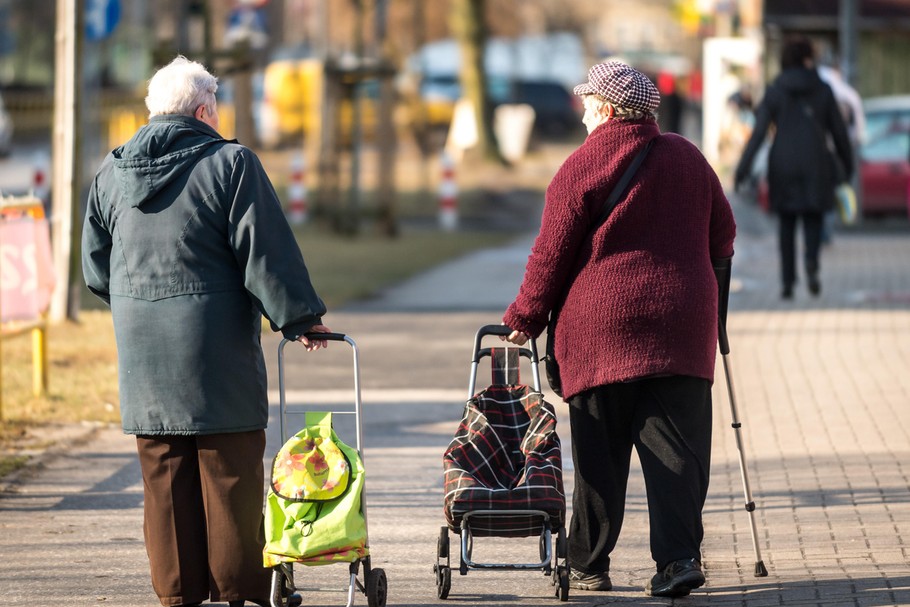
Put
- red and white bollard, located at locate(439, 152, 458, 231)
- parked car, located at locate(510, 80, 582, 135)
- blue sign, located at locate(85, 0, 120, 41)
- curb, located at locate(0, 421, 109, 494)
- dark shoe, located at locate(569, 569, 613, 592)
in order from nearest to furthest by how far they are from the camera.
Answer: dark shoe, located at locate(569, 569, 613, 592) < curb, located at locate(0, 421, 109, 494) < blue sign, located at locate(85, 0, 120, 41) < red and white bollard, located at locate(439, 152, 458, 231) < parked car, located at locate(510, 80, 582, 135)

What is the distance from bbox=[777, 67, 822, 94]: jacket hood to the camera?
41.8 feet

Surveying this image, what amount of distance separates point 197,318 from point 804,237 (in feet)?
28.9

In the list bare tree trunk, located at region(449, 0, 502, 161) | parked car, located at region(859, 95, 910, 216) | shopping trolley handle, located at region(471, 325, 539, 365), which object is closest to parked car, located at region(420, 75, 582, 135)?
bare tree trunk, located at region(449, 0, 502, 161)

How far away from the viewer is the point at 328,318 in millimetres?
13438

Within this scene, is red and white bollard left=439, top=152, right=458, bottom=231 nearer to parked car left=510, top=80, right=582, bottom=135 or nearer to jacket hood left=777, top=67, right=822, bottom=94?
jacket hood left=777, top=67, right=822, bottom=94

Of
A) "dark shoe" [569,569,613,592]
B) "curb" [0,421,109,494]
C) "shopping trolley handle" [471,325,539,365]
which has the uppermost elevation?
"shopping trolley handle" [471,325,539,365]

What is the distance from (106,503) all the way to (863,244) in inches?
556

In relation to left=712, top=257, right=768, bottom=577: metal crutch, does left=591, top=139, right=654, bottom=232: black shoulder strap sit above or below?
above

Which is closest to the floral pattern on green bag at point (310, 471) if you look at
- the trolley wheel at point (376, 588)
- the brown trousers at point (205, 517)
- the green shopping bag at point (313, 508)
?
the green shopping bag at point (313, 508)

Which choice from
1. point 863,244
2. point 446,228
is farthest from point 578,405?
point 446,228

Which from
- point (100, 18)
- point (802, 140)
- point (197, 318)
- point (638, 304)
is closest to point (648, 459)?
point (638, 304)

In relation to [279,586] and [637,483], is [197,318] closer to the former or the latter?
[279,586]

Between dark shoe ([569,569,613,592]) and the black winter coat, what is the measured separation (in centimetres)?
746

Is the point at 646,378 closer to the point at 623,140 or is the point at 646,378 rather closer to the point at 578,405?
the point at 578,405
